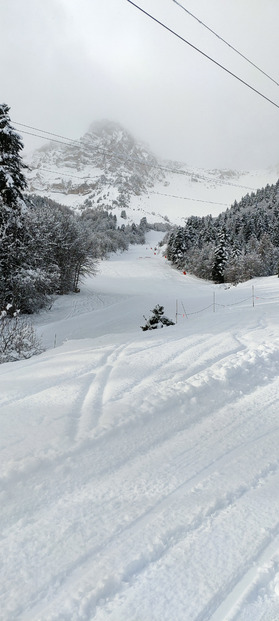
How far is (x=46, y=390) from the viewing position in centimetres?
446

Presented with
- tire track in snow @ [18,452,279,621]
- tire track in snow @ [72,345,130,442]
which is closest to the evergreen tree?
tire track in snow @ [72,345,130,442]

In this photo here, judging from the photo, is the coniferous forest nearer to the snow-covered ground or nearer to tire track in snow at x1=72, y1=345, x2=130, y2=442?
tire track in snow at x1=72, y1=345, x2=130, y2=442

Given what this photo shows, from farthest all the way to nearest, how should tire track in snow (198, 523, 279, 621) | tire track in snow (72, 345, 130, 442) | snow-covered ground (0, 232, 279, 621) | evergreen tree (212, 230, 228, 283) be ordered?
evergreen tree (212, 230, 228, 283), tire track in snow (72, 345, 130, 442), snow-covered ground (0, 232, 279, 621), tire track in snow (198, 523, 279, 621)

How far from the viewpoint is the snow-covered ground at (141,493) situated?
1.80m

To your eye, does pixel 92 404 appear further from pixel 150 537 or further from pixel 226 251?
A: pixel 226 251

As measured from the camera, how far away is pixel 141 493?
2.59 meters

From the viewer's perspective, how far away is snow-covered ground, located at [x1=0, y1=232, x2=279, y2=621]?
1798 millimetres

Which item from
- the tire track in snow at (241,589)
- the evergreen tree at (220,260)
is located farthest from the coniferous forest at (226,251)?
the tire track in snow at (241,589)

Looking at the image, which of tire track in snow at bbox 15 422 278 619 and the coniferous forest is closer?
tire track in snow at bbox 15 422 278 619

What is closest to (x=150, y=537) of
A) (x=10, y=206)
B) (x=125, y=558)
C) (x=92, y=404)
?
(x=125, y=558)

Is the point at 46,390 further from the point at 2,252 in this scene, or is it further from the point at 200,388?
the point at 2,252

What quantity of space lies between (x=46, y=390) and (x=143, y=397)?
1430mm

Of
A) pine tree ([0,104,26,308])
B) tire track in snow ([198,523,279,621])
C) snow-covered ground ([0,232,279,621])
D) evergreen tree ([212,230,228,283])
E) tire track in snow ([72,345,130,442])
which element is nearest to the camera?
tire track in snow ([198,523,279,621])

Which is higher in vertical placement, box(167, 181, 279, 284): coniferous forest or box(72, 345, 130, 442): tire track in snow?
box(167, 181, 279, 284): coniferous forest
